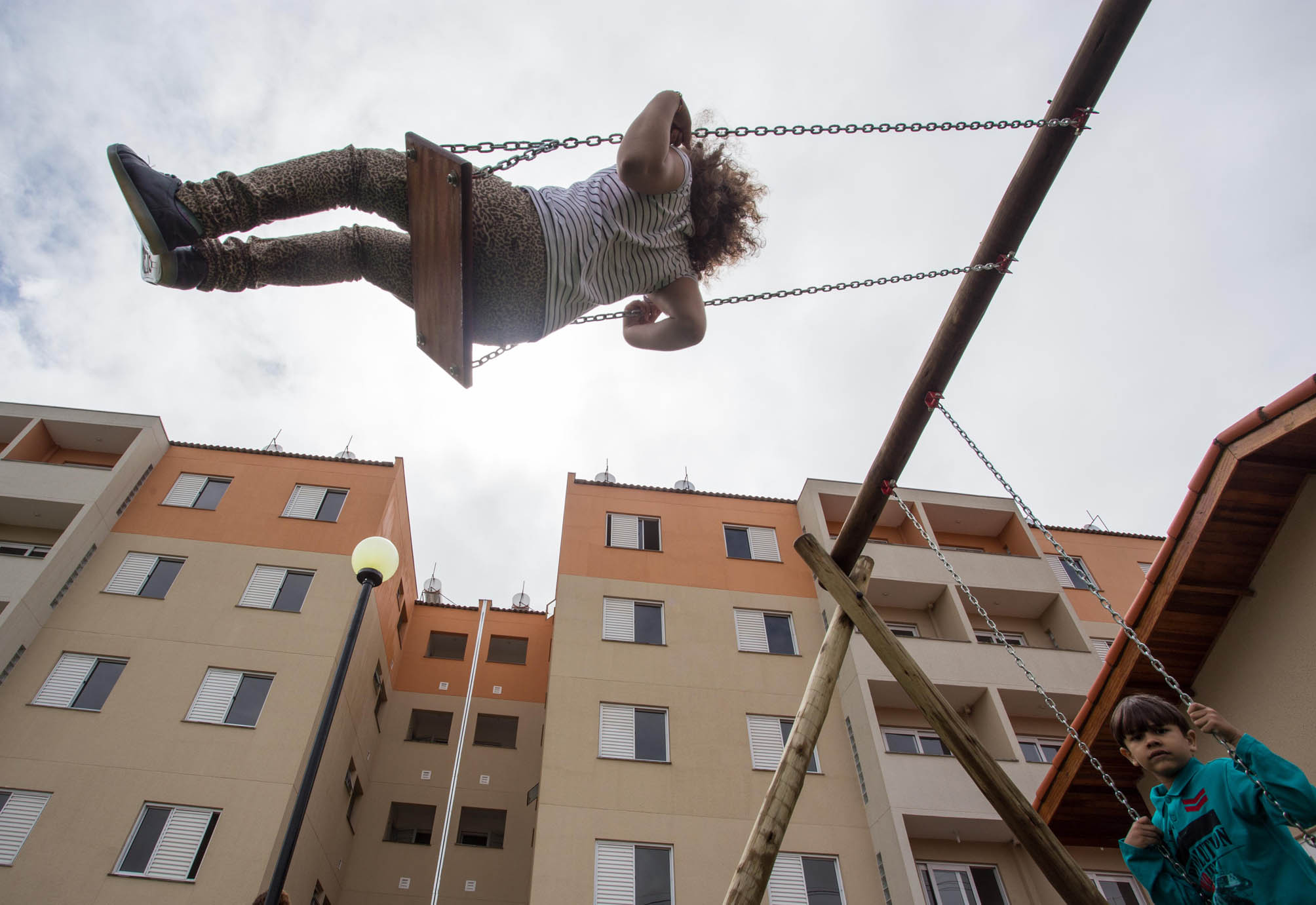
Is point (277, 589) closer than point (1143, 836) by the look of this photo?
No

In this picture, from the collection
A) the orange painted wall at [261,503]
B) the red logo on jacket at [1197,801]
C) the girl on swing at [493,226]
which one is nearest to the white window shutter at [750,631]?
the orange painted wall at [261,503]

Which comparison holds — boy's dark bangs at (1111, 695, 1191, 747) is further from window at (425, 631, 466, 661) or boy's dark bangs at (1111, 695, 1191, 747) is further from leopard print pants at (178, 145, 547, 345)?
window at (425, 631, 466, 661)

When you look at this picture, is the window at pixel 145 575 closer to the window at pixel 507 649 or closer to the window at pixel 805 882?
the window at pixel 507 649

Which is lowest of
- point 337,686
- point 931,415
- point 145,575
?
point 337,686

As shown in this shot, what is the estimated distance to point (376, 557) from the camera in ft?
24.2

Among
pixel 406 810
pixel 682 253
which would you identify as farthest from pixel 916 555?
pixel 682 253

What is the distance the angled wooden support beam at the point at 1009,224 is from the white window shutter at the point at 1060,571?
18059 mm

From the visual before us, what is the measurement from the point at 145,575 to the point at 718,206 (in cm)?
1770

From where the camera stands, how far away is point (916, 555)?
1948cm

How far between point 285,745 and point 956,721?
1355 cm

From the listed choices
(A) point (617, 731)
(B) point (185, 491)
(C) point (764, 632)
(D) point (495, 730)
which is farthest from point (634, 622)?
(B) point (185, 491)

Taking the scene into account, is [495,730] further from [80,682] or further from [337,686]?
[337,686]

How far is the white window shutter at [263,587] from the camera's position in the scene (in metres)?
17.0

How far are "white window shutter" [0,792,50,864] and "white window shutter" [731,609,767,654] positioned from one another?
42.3ft
